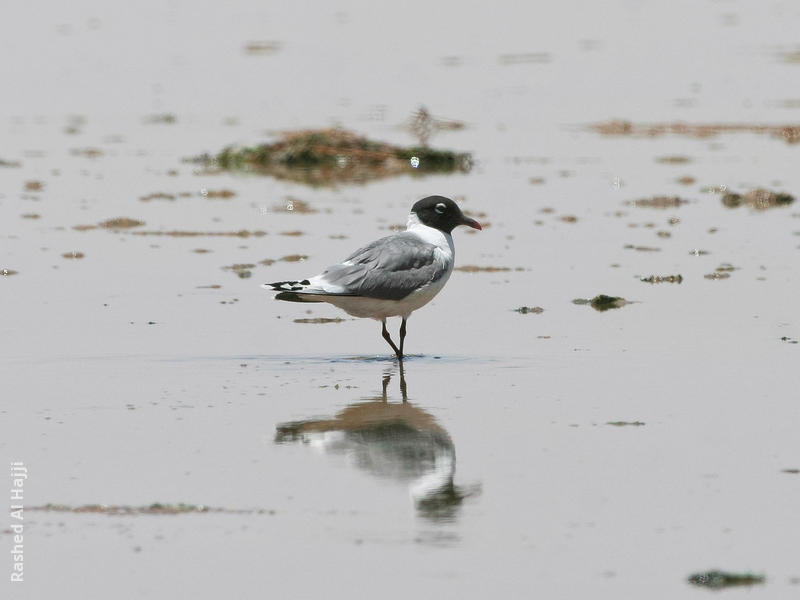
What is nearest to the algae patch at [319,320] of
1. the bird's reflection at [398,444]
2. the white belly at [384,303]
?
the white belly at [384,303]

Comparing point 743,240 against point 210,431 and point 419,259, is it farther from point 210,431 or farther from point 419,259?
point 210,431

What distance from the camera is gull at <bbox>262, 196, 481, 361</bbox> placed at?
1052cm

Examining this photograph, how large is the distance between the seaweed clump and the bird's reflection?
11212 millimetres

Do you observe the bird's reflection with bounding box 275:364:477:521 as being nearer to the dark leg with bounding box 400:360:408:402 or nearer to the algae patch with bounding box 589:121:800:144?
the dark leg with bounding box 400:360:408:402

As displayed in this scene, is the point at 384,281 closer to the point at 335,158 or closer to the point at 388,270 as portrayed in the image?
the point at 388,270

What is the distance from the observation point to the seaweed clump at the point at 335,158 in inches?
815

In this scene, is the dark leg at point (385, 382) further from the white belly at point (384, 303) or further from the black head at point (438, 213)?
the black head at point (438, 213)

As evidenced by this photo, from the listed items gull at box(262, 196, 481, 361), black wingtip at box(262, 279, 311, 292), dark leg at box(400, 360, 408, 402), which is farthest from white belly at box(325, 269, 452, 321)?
dark leg at box(400, 360, 408, 402)

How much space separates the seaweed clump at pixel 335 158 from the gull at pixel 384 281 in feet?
30.7

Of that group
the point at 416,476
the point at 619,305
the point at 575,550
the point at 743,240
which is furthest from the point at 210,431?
the point at 743,240

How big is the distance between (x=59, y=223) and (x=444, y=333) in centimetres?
625

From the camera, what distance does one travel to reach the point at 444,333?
11.7 m

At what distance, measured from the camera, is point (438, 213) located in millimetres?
11719

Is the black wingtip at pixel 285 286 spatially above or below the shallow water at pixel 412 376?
above
